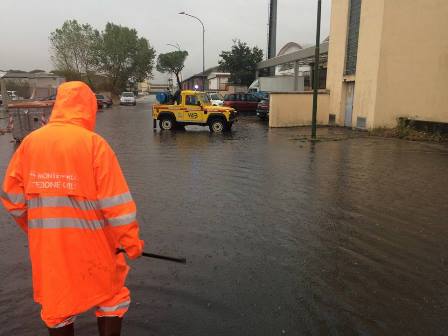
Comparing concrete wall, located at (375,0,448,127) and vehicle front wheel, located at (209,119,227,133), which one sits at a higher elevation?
concrete wall, located at (375,0,448,127)

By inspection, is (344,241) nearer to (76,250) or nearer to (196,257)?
(196,257)

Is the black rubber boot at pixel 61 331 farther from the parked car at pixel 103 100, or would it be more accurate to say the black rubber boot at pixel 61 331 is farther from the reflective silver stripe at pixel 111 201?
the parked car at pixel 103 100

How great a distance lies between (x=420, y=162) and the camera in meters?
11.9

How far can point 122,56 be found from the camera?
72.4 m

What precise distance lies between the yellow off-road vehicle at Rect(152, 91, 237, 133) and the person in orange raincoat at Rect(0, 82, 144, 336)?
727 inches

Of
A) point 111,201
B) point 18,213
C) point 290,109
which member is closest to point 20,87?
point 290,109

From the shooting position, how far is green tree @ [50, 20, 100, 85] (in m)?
67.0

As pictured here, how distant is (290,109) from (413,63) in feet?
20.8

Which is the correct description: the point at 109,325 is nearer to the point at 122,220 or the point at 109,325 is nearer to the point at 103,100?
the point at 122,220

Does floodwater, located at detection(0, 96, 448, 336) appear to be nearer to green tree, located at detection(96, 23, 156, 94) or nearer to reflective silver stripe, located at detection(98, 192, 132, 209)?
reflective silver stripe, located at detection(98, 192, 132, 209)

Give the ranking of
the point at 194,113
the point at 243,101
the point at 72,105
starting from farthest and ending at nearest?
the point at 243,101 < the point at 194,113 < the point at 72,105

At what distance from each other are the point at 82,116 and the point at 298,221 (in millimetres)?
4374

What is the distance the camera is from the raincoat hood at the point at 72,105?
8.29 feet

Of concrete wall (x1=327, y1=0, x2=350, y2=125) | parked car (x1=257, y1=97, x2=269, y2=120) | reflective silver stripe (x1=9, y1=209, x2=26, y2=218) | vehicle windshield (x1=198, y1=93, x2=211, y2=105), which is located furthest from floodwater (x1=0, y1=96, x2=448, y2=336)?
parked car (x1=257, y1=97, x2=269, y2=120)
